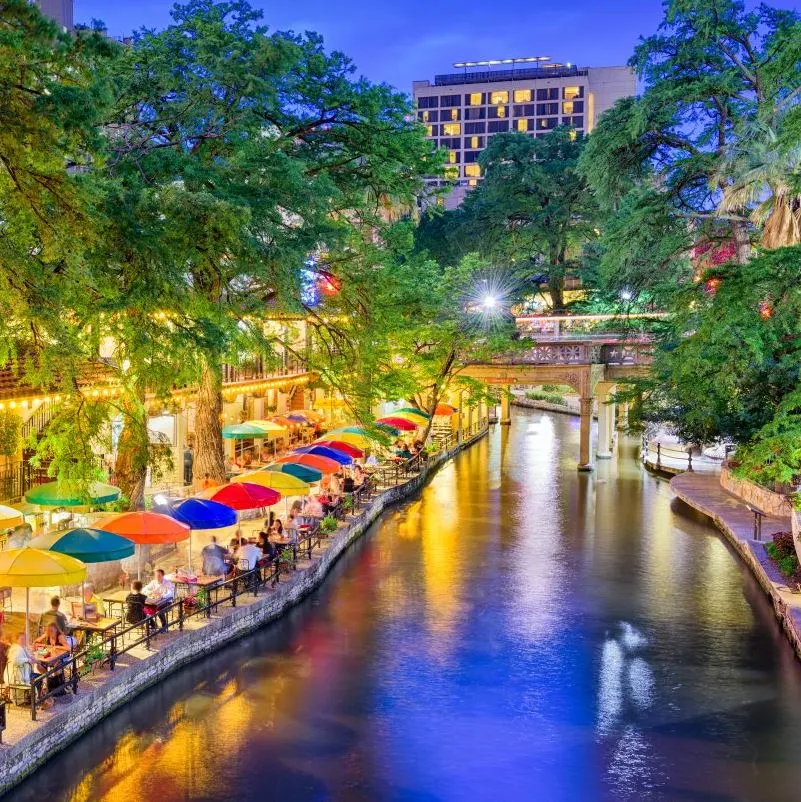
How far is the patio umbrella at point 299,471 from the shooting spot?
27195 millimetres

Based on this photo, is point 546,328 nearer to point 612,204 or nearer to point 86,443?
point 612,204

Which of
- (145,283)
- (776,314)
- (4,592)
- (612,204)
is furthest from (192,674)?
(612,204)

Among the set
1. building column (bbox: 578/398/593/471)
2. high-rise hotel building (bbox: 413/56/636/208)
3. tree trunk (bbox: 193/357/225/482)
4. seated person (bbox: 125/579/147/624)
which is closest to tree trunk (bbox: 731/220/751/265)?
building column (bbox: 578/398/593/471)

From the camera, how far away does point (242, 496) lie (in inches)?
919

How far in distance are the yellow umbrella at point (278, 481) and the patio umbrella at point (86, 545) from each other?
798 cm

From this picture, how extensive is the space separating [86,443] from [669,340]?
24.4m

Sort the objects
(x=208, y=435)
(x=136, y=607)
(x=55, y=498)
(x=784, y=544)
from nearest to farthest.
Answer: (x=136, y=607)
(x=55, y=498)
(x=784, y=544)
(x=208, y=435)

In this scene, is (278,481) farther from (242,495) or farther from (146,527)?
(146,527)

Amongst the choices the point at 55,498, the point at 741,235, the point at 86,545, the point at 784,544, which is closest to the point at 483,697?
the point at 86,545

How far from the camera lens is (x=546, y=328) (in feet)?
164

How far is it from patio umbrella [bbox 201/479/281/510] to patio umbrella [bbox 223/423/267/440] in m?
10.7

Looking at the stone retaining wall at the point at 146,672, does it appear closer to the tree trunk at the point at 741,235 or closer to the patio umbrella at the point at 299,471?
the patio umbrella at the point at 299,471

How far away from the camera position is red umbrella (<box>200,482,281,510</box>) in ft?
75.9

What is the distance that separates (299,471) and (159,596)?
9562 millimetres
